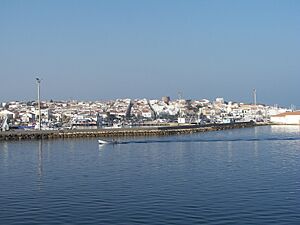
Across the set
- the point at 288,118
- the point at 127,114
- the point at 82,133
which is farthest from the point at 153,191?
the point at 127,114

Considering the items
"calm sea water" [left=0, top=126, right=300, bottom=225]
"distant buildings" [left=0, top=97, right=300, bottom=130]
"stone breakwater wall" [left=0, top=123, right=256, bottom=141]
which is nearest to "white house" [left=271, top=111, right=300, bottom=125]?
"distant buildings" [left=0, top=97, right=300, bottom=130]

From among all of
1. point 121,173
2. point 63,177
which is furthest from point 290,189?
point 63,177

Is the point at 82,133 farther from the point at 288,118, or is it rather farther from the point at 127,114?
the point at 127,114

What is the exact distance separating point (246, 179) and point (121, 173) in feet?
18.9

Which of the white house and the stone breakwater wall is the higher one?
the white house

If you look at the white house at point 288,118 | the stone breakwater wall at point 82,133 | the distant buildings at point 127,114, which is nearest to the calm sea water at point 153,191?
the stone breakwater wall at point 82,133

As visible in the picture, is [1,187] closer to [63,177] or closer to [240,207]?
[63,177]

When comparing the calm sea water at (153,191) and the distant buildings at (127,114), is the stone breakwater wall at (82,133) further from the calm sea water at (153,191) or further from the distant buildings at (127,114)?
the calm sea water at (153,191)

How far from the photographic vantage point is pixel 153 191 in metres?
18.1

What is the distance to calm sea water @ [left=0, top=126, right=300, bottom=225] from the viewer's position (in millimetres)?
14258

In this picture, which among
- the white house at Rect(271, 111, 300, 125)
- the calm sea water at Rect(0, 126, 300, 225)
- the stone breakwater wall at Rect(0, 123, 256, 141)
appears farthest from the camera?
the white house at Rect(271, 111, 300, 125)

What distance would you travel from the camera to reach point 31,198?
17438mm

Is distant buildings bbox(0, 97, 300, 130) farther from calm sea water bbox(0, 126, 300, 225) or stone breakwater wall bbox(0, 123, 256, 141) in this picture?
Answer: calm sea water bbox(0, 126, 300, 225)

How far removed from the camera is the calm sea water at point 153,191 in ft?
46.8
